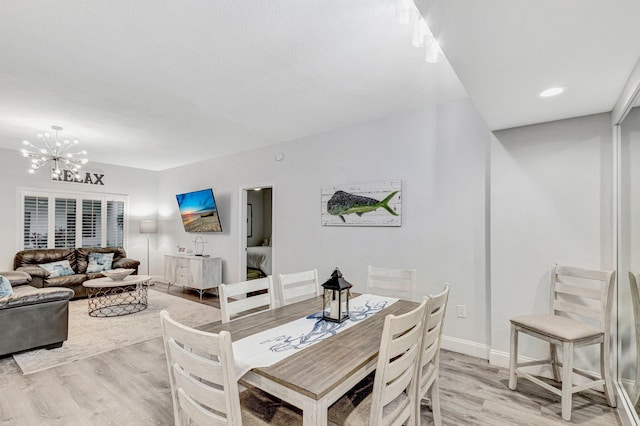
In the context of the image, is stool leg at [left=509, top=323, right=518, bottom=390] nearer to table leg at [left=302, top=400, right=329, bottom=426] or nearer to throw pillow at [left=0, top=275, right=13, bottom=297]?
table leg at [left=302, top=400, right=329, bottom=426]

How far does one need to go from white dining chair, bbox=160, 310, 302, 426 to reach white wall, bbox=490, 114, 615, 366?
91.3 inches

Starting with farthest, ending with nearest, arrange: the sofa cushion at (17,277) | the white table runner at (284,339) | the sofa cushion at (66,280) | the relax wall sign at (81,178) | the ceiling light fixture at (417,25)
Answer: the relax wall sign at (81,178)
the sofa cushion at (66,280)
the sofa cushion at (17,277)
the ceiling light fixture at (417,25)
the white table runner at (284,339)

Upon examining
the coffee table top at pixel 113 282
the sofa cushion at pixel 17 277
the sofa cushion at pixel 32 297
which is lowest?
the coffee table top at pixel 113 282

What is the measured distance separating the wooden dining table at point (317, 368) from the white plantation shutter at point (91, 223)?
20.2 feet

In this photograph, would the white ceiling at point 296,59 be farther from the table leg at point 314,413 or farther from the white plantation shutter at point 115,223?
the white plantation shutter at point 115,223

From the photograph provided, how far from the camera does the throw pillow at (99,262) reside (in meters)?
5.69

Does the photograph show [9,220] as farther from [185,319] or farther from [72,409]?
[72,409]

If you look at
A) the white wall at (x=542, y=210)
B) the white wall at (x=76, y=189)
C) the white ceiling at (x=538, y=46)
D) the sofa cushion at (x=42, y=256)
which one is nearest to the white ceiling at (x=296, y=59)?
the white ceiling at (x=538, y=46)

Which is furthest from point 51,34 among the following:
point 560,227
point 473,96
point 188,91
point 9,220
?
point 9,220

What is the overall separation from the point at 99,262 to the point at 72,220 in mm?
1135

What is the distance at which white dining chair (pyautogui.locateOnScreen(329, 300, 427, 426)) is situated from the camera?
1.18 m

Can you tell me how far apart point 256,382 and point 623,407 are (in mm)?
2428

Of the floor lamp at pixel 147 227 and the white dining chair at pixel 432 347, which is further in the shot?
the floor lamp at pixel 147 227

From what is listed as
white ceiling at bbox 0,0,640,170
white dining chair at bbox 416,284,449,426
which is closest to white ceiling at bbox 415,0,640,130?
white ceiling at bbox 0,0,640,170
